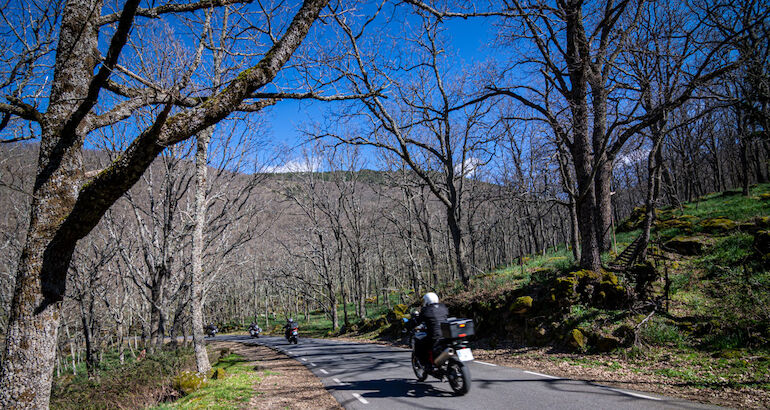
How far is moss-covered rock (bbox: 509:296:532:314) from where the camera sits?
35.8 ft

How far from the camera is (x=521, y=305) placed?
11.0 m

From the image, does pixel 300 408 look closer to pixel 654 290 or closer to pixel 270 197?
pixel 654 290

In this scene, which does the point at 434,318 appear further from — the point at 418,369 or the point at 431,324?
the point at 418,369

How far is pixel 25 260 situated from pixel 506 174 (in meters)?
31.8

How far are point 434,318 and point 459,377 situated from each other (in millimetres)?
1077

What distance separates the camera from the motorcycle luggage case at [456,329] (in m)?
6.23

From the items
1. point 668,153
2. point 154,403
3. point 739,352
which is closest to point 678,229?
point 739,352

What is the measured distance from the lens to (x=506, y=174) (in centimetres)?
3156

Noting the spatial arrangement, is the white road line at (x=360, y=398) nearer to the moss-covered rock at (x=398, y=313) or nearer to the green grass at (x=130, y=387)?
the green grass at (x=130, y=387)

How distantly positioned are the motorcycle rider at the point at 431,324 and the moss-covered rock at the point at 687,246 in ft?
31.0

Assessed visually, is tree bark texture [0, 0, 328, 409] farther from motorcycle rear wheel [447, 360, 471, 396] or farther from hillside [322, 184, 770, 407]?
hillside [322, 184, 770, 407]

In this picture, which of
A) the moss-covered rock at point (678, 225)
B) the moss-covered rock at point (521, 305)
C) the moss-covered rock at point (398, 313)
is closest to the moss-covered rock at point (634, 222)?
the moss-covered rock at point (678, 225)

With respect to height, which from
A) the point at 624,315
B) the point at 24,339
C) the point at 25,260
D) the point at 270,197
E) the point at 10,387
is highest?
the point at 270,197

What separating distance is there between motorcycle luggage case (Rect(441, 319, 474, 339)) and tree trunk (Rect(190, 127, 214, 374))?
21.3 ft
